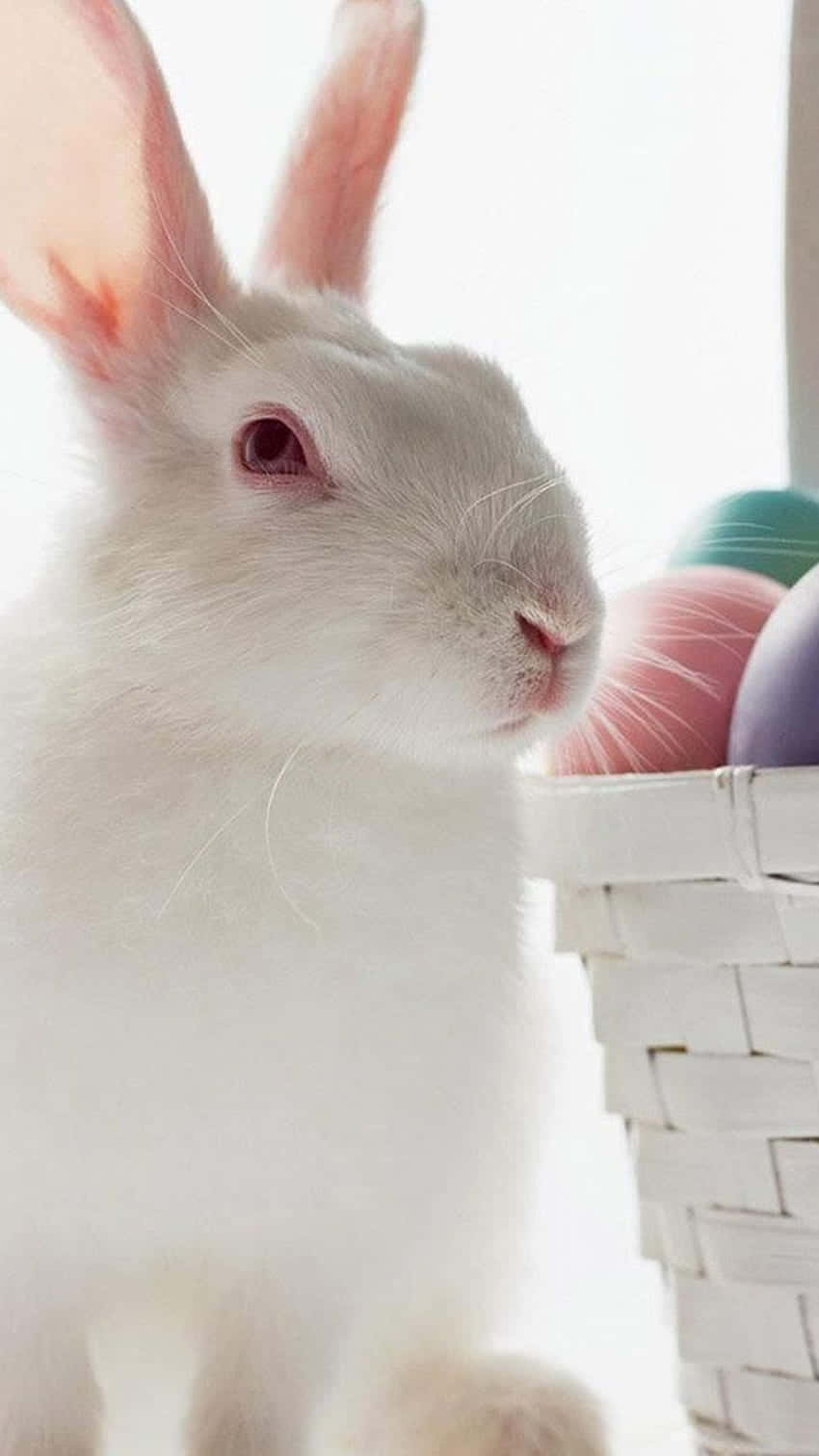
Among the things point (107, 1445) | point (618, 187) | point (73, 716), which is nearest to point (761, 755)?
point (73, 716)

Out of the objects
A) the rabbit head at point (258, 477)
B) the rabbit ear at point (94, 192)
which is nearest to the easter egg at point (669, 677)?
the rabbit head at point (258, 477)

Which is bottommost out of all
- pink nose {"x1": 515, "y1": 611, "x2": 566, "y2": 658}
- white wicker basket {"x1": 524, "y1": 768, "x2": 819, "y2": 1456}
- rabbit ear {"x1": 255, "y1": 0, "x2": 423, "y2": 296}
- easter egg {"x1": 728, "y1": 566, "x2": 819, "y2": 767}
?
white wicker basket {"x1": 524, "y1": 768, "x2": 819, "y2": 1456}

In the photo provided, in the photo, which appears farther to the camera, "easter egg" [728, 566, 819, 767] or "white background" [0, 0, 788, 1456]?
"white background" [0, 0, 788, 1456]

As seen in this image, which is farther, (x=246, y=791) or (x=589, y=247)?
(x=589, y=247)

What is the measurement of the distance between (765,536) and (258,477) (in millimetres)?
421

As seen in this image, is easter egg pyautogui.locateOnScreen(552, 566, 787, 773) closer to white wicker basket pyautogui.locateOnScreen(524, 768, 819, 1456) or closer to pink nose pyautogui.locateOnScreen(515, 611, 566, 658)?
white wicker basket pyautogui.locateOnScreen(524, 768, 819, 1456)

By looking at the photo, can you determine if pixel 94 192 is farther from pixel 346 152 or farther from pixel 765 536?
pixel 765 536

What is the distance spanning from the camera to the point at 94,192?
0.88m

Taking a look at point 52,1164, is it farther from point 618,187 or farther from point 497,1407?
point 618,187

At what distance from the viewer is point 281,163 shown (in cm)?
102

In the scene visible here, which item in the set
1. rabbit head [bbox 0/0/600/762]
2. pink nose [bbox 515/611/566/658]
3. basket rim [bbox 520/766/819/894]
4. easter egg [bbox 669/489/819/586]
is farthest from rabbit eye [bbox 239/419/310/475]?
easter egg [bbox 669/489/819/586]

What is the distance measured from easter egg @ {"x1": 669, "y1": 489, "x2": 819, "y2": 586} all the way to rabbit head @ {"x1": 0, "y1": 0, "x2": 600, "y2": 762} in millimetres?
274

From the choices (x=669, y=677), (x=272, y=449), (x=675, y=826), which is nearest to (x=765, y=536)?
(x=669, y=677)

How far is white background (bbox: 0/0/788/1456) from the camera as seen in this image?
1256 millimetres
